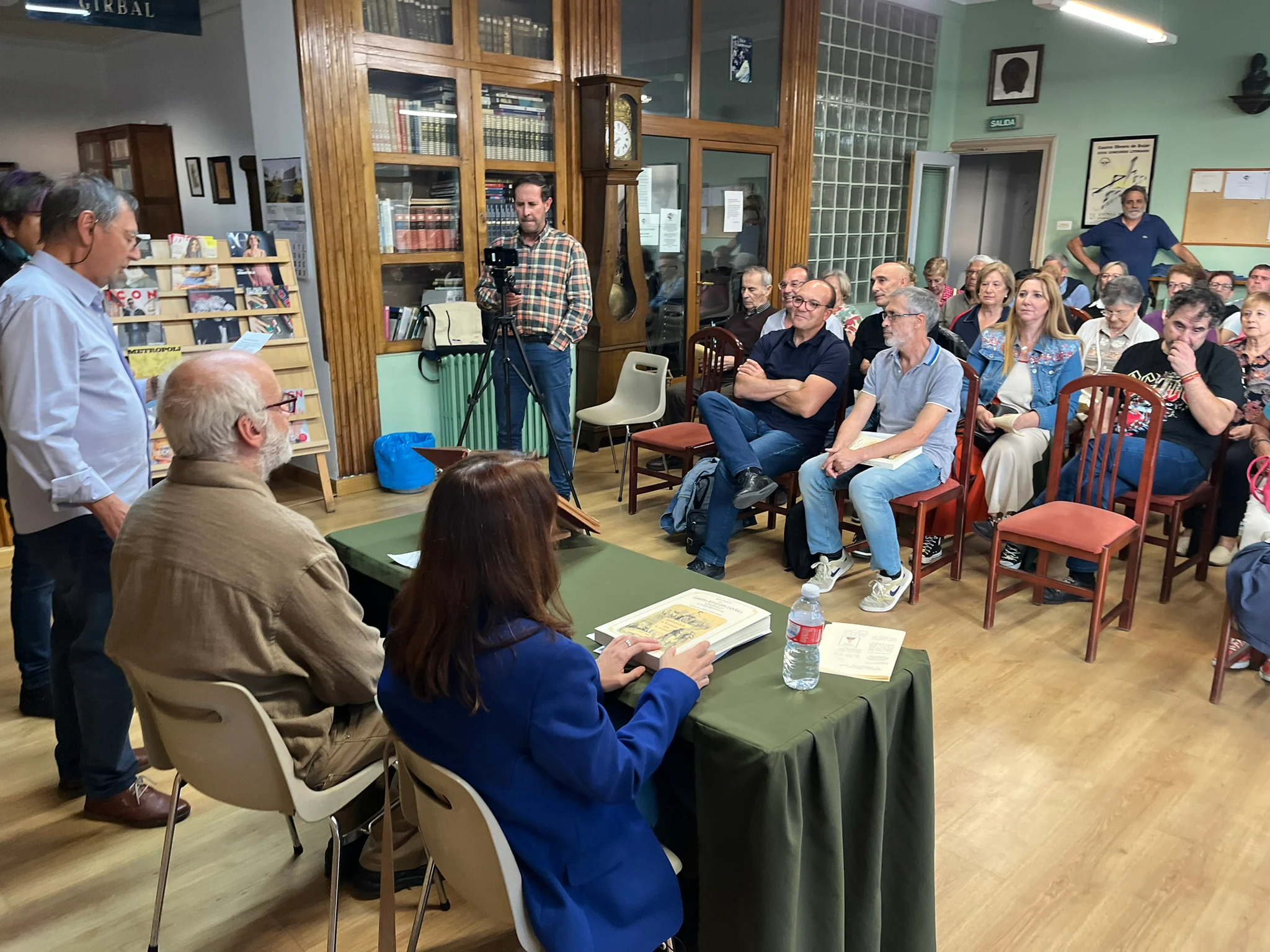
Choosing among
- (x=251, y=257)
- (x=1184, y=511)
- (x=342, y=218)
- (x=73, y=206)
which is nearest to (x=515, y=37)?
(x=342, y=218)

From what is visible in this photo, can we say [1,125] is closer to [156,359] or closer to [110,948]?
[156,359]

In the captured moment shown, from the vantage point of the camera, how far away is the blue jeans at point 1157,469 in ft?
11.3

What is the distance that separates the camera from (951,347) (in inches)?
160

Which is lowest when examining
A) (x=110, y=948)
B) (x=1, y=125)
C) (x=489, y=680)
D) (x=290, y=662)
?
(x=110, y=948)

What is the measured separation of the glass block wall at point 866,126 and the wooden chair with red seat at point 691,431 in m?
3.22

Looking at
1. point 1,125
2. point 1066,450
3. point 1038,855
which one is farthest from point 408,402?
point 1,125

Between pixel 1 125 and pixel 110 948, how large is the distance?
8719mm

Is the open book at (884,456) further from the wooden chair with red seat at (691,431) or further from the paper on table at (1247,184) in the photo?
the paper on table at (1247,184)

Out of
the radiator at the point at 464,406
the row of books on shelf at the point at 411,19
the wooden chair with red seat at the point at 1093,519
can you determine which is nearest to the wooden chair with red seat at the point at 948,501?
the wooden chair with red seat at the point at 1093,519

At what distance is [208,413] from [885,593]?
2595 mm

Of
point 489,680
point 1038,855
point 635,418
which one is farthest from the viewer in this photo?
point 635,418

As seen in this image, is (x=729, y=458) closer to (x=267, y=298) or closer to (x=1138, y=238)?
(x=267, y=298)

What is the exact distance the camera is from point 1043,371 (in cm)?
389

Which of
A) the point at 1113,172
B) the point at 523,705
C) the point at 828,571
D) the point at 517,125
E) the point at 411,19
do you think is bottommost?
the point at 828,571
